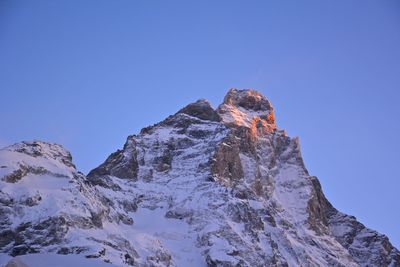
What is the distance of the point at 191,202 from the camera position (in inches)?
3745

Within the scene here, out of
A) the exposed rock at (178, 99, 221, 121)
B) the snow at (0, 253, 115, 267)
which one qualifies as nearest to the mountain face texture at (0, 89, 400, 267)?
the exposed rock at (178, 99, 221, 121)

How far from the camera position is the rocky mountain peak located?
13562 centimetres

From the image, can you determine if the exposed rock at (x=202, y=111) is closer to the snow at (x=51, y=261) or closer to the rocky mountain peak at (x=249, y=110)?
the rocky mountain peak at (x=249, y=110)

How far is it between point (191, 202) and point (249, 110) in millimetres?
55649

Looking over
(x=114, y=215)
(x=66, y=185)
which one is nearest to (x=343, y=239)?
(x=114, y=215)

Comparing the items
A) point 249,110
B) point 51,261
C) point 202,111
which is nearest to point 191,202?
point 202,111

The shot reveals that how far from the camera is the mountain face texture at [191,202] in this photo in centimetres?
7306

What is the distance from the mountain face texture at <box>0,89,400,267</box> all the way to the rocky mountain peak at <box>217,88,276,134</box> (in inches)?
12.4

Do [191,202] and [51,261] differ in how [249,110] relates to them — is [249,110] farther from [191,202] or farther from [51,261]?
[51,261]

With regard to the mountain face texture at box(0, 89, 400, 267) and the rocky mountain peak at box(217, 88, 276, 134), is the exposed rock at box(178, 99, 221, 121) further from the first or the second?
the rocky mountain peak at box(217, 88, 276, 134)

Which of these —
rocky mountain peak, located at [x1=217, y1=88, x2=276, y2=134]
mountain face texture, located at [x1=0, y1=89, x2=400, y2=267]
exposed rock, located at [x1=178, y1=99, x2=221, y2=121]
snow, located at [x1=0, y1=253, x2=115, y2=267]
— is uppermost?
rocky mountain peak, located at [x1=217, y1=88, x2=276, y2=134]

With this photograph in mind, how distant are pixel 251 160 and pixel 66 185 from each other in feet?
163

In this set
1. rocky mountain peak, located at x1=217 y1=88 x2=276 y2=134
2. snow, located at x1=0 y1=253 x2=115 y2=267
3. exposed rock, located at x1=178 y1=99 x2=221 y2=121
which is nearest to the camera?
snow, located at x1=0 y1=253 x2=115 y2=267

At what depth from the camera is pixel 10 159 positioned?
269 ft
